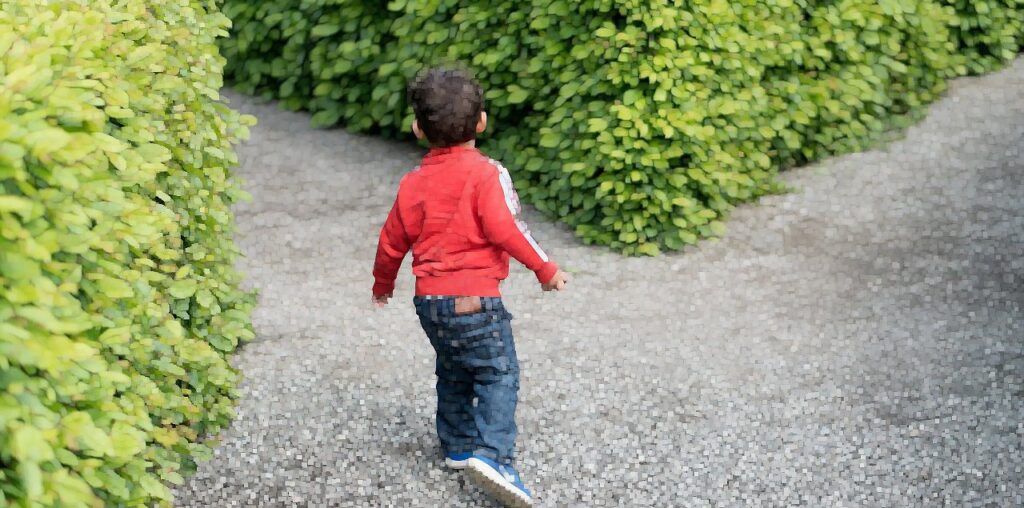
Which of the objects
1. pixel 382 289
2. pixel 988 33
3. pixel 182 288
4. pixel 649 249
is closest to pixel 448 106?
pixel 382 289

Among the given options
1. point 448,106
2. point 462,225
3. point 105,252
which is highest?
point 448,106

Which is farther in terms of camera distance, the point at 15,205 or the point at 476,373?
the point at 476,373

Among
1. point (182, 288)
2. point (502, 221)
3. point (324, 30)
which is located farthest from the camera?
point (324, 30)

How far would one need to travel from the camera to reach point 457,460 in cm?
406

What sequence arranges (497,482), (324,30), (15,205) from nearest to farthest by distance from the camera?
(15,205) < (497,482) < (324,30)

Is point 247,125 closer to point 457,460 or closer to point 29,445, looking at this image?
point 457,460

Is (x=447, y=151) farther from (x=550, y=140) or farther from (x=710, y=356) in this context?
(x=550, y=140)

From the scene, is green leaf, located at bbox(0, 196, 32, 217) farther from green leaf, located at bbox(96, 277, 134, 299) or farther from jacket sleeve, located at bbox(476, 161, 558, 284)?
jacket sleeve, located at bbox(476, 161, 558, 284)

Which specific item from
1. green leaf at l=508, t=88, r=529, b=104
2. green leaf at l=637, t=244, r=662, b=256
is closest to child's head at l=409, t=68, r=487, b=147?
green leaf at l=637, t=244, r=662, b=256

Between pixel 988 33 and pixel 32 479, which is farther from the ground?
pixel 32 479

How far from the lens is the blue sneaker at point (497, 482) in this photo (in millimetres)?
3787

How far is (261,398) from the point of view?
4.55m

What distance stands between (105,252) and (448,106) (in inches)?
44.3

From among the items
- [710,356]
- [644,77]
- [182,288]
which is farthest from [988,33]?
[182,288]
